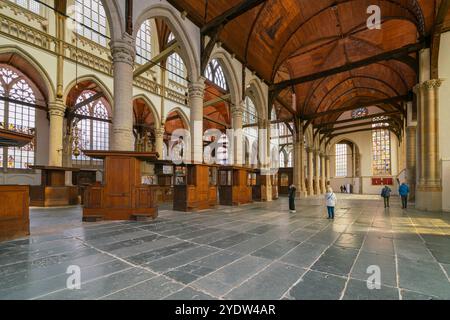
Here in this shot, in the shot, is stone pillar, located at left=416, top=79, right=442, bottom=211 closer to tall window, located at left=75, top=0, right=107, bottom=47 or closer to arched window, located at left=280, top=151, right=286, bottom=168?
tall window, located at left=75, top=0, right=107, bottom=47

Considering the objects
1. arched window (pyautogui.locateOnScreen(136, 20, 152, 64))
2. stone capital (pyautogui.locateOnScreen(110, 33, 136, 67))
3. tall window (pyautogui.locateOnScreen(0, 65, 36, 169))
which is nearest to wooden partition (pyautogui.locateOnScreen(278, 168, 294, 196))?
arched window (pyautogui.locateOnScreen(136, 20, 152, 64))

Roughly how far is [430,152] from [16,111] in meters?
25.1

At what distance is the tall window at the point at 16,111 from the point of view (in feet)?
49.6

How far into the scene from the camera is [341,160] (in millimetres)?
34688

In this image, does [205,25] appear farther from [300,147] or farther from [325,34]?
[300,147]

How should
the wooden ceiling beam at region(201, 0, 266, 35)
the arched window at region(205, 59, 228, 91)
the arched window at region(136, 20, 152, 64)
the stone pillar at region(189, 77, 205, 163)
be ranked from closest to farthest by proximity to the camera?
the wooden ceiling beam at region(201, 0, 266, 35)
the stone pillar at region(189, 77, 205, 163)
the arched window at region(136, 20, 152, 64)
the arched window at region(205, 59, 228, 91)

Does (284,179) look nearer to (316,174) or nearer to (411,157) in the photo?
(316,174)

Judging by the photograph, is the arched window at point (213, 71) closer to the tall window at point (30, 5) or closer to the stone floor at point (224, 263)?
the tall window at point (30, 5)

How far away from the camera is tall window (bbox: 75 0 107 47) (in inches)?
565

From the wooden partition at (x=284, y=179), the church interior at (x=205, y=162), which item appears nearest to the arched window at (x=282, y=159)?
the church interior at (x=205, y=162)

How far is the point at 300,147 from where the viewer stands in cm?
2053

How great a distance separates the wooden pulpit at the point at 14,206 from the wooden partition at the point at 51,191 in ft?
24.5

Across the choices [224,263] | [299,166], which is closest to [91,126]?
[299,166]

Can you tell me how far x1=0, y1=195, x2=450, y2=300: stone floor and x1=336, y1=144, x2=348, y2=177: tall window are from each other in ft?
104
